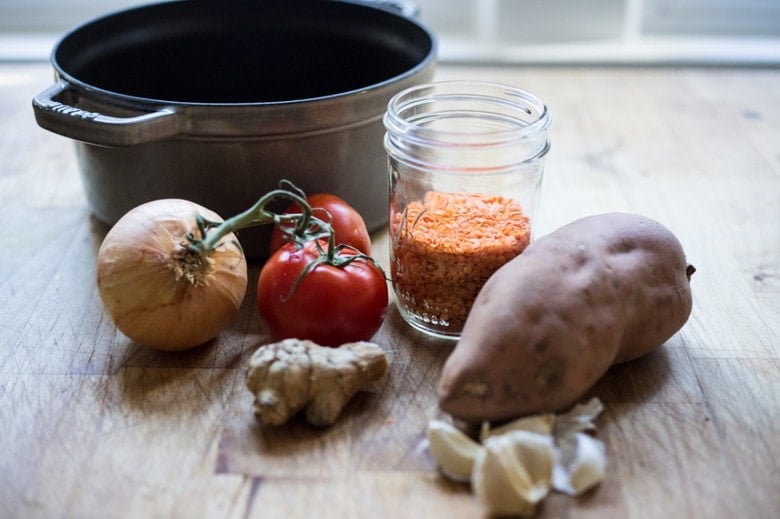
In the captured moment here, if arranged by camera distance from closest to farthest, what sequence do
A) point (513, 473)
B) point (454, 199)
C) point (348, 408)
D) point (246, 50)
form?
point (513, 473) → point (348, 408) → point (454, 199) → point (246, 50)

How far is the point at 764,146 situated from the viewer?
1355 millimetres

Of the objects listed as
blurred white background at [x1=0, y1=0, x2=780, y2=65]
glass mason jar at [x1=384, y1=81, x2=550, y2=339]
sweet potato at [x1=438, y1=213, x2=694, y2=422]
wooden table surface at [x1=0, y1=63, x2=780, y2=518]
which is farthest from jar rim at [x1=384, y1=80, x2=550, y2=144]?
blurred white background at [x1=0, y1=0, x2=780, y2=65]

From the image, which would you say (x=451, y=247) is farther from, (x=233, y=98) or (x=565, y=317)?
(x=233, y=98)

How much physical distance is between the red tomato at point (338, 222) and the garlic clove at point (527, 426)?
0.29m

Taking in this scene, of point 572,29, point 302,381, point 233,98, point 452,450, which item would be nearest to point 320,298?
point 302,381

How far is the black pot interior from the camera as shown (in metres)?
1.20

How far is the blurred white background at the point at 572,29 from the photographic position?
1.68m

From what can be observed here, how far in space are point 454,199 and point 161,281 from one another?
300mm

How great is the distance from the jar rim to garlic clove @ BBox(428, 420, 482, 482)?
276mm

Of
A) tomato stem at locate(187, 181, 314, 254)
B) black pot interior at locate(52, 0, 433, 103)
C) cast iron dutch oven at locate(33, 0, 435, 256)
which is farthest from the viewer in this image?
black pot interior at locate(52, 0, 433, 103)

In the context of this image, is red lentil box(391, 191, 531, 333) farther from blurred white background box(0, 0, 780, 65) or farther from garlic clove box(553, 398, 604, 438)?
blurred white background box(0, 0, 780, 65)

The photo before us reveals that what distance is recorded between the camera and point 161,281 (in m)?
0.83

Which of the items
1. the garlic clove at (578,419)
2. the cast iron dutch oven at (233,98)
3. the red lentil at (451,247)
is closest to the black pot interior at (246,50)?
the cast iron dutch oven at (233,98)

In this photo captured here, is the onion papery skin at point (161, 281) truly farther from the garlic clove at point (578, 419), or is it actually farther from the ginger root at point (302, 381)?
the garlic clove at point (578, 419)
